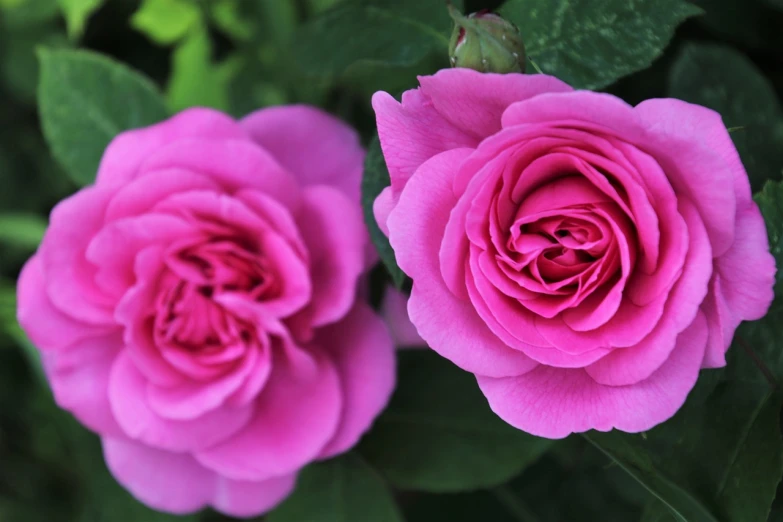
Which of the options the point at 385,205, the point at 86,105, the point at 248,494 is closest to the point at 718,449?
the point at 385,205

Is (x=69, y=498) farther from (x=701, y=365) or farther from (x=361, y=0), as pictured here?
(x=701, y=365)

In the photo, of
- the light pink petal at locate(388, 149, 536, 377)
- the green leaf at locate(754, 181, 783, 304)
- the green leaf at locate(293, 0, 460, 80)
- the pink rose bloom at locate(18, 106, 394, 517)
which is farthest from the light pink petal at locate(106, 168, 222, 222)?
the green leaf at locate(754, 181, 783, 304)

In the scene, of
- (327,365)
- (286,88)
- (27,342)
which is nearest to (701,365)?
(327,365)

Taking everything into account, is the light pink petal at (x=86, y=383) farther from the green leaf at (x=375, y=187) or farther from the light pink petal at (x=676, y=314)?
the light pink petal at (x=676, y=314)

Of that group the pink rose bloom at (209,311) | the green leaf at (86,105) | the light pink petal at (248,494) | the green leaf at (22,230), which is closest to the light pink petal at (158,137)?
the pink rose bloom at (209,311)

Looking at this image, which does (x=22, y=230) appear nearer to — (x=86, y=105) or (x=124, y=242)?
(x=86, y=105)

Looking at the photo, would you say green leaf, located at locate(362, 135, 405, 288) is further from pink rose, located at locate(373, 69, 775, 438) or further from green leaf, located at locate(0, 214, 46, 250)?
green leaf, located at locate(0, 214, 46, 250)

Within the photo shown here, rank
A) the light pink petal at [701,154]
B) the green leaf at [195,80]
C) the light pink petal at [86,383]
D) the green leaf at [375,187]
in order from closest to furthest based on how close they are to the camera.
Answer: the light pink petal at [701,154], the green leaf at [375,187], the light pink petal at [86,383], the green leaf at [195,80]
